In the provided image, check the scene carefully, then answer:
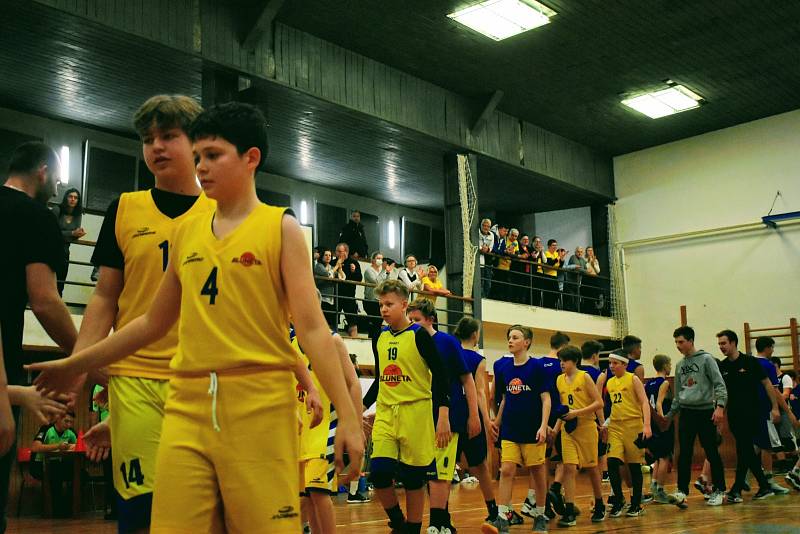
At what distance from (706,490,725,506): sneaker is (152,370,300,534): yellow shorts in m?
8.64

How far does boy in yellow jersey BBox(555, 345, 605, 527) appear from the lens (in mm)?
8703

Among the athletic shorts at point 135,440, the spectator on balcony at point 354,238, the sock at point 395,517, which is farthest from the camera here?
the spectator on balcony at point 354,238

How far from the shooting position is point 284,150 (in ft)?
60.6

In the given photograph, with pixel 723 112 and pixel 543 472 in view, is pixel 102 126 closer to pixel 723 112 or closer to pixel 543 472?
pixel 543 472

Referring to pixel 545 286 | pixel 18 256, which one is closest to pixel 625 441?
pixel 18 256

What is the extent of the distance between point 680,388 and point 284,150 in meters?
10.9

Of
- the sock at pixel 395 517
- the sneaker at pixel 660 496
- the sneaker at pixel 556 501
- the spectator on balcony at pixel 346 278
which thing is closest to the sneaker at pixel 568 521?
the sneaker at pixel 556 501

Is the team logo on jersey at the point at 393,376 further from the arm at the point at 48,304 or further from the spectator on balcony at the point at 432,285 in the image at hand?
the spectator on balcony at the point at 432,285

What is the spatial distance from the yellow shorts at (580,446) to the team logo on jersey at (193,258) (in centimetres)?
690

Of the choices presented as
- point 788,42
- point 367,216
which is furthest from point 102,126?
point 788,42

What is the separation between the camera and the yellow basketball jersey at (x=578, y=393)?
9039 millimetres

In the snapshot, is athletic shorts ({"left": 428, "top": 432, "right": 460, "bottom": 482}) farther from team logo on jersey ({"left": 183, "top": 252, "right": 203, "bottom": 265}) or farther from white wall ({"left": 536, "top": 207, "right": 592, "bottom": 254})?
white wall ({"left": 536, "top": 207, "right": 592, "bottom": 254})

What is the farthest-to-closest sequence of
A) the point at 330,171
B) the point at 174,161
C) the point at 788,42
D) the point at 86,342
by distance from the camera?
the point at 330,171
the point at 788,42
the point at 174,161
the point at 86,342

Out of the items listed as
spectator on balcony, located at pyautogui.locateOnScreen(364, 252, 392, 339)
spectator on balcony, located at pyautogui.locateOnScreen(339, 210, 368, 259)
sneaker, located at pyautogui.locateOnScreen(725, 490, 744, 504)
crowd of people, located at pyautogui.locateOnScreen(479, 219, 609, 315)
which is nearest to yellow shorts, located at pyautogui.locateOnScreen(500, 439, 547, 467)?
sneaker, located at pyautogui.locateOnScreen(725, 490, 744, 504)
